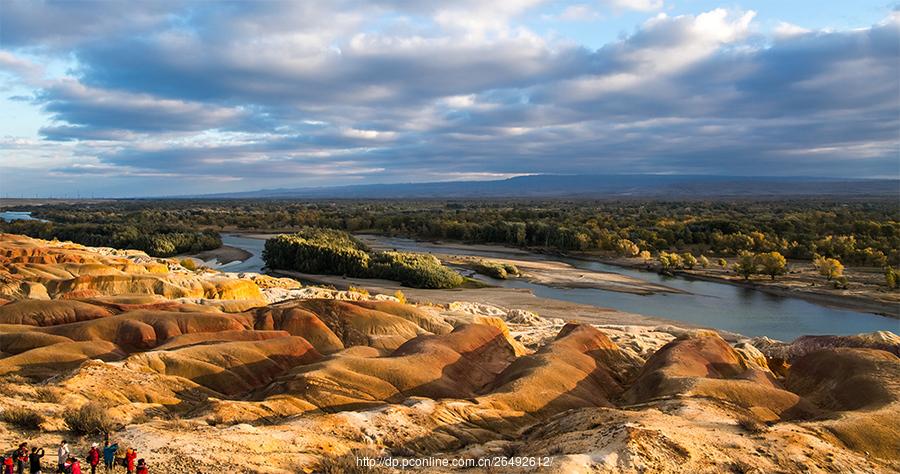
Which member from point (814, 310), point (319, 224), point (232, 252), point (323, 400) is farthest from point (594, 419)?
point (319, 224)

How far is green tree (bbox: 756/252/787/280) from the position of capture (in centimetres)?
5441

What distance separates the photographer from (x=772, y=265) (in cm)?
5438

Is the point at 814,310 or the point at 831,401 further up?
the point at 831,401

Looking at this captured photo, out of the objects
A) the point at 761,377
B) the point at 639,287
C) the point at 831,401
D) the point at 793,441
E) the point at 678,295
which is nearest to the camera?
the point at 793,441

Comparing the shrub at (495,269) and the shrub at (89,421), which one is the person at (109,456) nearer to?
the shrub at (89,421)

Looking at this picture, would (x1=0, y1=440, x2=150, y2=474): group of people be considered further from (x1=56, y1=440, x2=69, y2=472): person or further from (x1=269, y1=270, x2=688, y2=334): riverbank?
(x1=269, y1=270, x2=688, y2=334): riverbank

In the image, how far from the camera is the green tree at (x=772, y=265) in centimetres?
5441

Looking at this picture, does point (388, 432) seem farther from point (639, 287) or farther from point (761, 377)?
point (639, 287)

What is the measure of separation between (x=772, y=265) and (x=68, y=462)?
55.9 meters

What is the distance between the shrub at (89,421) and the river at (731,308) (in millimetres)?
33748

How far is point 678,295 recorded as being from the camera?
4912 cm

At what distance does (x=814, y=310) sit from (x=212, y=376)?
4104 cm

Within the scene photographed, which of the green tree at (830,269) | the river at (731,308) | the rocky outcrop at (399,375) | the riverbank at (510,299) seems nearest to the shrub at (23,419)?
the rocky outcrop at (399,375)

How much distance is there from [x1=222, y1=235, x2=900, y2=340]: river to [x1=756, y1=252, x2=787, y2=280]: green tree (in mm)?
4053
